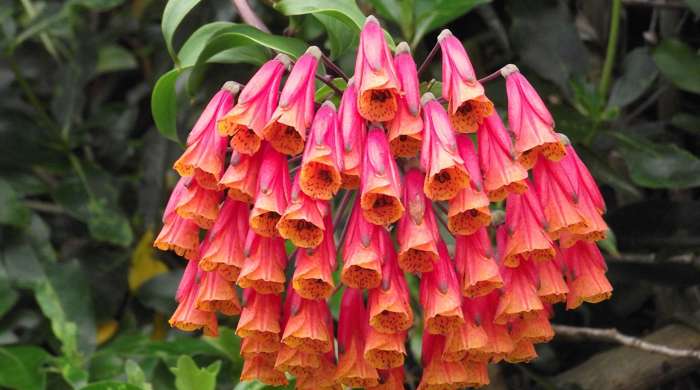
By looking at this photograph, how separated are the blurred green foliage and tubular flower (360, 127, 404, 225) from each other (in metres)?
0.25

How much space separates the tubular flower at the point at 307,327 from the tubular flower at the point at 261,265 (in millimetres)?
42

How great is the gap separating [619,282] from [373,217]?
41.6 inches

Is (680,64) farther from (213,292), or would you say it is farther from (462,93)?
(213,292)

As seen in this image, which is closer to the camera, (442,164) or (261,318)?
(442,164)

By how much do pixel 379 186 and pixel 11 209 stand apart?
132 centimetres

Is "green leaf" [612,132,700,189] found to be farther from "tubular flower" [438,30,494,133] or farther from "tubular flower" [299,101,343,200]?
"tubular flower" [299,101,343,200]

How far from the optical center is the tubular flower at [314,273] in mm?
1268

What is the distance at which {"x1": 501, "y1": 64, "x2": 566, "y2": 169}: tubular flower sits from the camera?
1315 millimetres

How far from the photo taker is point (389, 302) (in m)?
1.27

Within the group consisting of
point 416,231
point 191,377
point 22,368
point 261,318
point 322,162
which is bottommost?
point 22,368

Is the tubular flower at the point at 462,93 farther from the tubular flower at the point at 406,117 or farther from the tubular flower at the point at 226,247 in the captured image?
the tubular flower at the point at 226,247

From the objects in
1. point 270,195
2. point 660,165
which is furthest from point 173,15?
point 660,165

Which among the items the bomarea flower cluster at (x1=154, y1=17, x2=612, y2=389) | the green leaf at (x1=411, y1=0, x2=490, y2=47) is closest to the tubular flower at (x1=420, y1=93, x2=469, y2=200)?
the bomarea flower cluster at (x1=154, y1=17, x2=612, y2=389)

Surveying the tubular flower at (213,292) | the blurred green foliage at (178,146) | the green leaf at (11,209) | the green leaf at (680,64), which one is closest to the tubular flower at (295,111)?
the blurred green foliage at (178,146)
